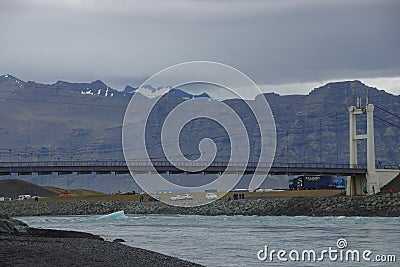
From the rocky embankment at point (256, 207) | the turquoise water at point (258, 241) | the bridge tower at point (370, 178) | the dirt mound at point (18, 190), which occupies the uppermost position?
the bridge tower at point (370, 178)

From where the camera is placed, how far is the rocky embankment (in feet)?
296

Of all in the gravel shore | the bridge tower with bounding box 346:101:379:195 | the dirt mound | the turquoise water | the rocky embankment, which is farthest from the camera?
the dirt mound

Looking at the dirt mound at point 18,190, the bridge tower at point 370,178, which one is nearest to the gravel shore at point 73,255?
the bridge tower at point 370,178

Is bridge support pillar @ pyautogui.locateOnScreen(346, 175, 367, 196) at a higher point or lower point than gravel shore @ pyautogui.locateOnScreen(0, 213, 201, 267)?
higher

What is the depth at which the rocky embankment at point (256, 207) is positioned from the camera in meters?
90.1

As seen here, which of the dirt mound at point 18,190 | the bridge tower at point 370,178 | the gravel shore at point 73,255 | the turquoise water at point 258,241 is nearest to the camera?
the gravel shore at point 73,255

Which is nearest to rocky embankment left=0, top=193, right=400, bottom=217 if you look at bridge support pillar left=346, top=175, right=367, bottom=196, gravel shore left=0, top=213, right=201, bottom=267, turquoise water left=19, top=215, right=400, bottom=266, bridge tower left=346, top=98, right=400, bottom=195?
bridge tower left=346, top=98, right=400, bottom=195

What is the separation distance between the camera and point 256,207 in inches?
4141

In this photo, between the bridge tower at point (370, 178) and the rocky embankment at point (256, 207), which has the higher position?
the bridge tower at point (370, 178)

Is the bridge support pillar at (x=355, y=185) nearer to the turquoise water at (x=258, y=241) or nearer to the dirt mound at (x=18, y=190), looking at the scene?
the turquoise water at (x=258, y=241)

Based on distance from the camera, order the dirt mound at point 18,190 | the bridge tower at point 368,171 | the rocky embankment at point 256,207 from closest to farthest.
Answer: the rocky embankment at point 256,207, the bridge tower at point 368,171, the dirt mound at point 18,190

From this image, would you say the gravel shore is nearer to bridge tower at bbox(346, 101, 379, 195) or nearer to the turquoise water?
the turquoise water

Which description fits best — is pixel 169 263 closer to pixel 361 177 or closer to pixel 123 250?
pixel 123 250

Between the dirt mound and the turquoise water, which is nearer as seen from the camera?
the turquoise water
